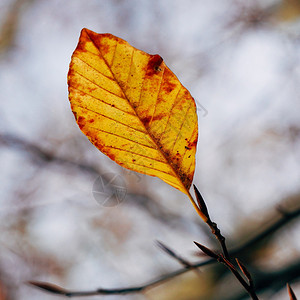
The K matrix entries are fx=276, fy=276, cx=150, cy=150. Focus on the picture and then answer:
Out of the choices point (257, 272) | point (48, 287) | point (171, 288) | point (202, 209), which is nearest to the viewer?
point (202, 209)

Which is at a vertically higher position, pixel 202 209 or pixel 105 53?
pixel 105 53

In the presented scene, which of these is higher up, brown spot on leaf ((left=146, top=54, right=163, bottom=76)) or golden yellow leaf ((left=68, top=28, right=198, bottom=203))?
brown spot on leaf ((left=146, top=54, right=163, bottom=76))

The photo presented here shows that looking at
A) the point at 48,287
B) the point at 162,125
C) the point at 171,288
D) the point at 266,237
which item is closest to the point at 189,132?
the point at 162,125

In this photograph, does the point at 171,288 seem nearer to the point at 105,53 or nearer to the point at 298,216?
the point at 298,216

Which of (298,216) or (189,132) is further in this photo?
(298,216)

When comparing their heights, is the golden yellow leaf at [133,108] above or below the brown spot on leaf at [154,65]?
below

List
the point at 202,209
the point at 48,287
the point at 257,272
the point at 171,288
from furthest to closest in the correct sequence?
1. the point at 257,272
2. the point at 171,288
3. the point at 48,287
4. the point at 202,209

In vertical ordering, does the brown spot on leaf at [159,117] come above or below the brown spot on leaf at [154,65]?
below

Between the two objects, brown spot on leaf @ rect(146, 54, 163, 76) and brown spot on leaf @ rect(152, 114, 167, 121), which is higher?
brown spot on leaf @ rect(146, 54, 163, 76)
